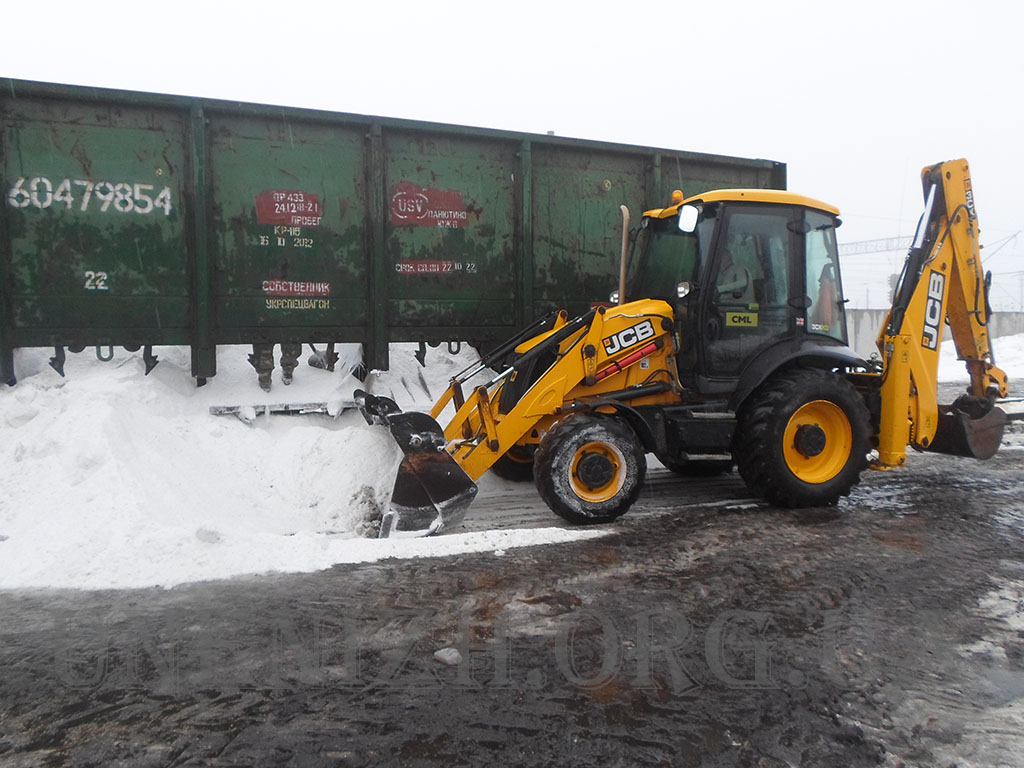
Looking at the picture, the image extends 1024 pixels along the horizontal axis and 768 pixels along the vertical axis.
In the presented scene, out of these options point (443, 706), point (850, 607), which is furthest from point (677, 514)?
point (443, 706)

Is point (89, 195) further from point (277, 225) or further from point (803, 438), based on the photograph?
point (803, 438)

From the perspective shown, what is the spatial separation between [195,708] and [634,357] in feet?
12.8

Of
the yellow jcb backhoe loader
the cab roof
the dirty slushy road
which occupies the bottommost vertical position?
the dirty slushy road

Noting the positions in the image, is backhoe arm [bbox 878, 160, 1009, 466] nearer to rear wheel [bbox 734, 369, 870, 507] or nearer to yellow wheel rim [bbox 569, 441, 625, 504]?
rear wheel [bbox 734, 369, 870, 507]

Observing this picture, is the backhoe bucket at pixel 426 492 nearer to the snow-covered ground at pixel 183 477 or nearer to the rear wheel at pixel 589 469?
the snow-covered ground at pixel 183 477

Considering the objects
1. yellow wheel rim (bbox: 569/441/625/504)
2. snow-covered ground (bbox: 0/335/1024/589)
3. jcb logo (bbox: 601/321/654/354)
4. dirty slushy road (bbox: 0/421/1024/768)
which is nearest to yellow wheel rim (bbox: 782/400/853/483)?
dirty slushy road (bbox: 0/421/1024/768)

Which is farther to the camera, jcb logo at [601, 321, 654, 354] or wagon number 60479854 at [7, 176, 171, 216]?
wagon number 60479854 at [7, 176, 171, 216]

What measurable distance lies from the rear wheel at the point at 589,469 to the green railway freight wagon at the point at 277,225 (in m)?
2.13

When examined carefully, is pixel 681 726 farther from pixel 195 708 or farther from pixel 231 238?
pixel 231 238

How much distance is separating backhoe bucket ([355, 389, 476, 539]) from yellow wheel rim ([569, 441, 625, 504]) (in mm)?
752

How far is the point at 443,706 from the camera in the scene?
109 inches

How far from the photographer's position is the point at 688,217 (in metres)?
5.38

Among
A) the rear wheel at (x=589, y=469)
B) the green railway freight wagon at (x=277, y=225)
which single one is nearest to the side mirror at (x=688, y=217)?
the rear wheel at (x=589, y=469)

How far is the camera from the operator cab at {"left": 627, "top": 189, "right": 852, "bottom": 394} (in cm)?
564
